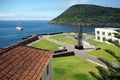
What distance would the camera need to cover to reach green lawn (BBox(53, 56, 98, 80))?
25750 mm

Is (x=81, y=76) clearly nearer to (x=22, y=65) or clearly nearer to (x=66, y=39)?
(x=22, y=65)

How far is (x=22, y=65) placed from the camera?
538 inches

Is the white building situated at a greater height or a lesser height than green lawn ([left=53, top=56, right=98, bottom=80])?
greater

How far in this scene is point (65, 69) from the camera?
1161 inches

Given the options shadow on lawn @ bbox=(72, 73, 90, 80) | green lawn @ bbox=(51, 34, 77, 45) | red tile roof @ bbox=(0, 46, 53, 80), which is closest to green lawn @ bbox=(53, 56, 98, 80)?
shadow on lawn @ bbox=(72, 73, 90, 80)

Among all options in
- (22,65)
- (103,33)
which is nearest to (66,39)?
(103,33)

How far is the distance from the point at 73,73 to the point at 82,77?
203 cm

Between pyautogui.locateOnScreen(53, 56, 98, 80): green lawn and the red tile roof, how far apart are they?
879 cm

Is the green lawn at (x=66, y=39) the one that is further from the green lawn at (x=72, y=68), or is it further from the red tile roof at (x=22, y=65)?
the red tile roof at (x=22, y=65)

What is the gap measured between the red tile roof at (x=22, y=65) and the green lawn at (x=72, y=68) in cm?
879

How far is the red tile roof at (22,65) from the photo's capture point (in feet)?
37.8

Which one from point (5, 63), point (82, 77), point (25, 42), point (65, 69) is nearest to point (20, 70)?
point (5, 63)

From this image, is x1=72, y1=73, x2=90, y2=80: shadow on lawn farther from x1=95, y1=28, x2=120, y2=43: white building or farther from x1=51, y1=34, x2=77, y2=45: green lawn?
x1=95, y1=28, x2=120, y2=43: white building

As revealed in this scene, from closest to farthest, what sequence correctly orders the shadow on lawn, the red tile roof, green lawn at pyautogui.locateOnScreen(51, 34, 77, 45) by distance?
the red tile roof
the shadow on lawn
green lawn at pyautogui.locateOnScreen(51, 34, 77, 45)
